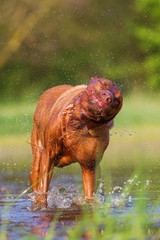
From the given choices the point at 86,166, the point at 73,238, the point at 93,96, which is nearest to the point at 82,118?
the point at 93,96

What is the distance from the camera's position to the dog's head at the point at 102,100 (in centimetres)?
423

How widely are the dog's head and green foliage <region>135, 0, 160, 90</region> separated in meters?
20.6

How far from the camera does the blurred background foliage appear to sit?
86.1 feet

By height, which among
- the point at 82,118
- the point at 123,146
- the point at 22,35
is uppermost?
the point at 22,35

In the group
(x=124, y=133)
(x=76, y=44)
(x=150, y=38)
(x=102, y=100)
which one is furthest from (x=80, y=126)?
(x=76, y=44)

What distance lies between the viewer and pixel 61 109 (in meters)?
5.02

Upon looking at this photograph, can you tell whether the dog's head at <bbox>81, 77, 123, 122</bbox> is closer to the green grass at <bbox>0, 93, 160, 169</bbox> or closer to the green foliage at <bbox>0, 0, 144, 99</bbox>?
the green grass at <bbox>0, 93, 160, 169</bbox>

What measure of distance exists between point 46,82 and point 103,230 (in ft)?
76.5

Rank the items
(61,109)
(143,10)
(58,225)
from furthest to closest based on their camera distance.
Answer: (143,10)
(61,109)
(58,225)

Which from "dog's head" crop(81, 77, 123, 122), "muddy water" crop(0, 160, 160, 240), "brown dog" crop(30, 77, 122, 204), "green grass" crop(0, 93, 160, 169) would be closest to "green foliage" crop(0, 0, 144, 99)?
"green grass" crop(0, 93, 160, 169)

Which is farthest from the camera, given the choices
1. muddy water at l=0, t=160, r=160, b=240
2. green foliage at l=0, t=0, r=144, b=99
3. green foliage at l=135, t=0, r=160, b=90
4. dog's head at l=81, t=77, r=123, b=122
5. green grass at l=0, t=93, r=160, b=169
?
green foliage at l=0, t=0, r=144, b=99

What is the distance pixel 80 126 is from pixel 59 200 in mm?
823

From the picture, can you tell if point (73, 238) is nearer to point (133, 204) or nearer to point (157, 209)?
point (157, 209)

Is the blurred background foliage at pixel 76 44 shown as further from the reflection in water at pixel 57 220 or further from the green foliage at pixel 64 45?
the reflection in water at pixel 57 220
